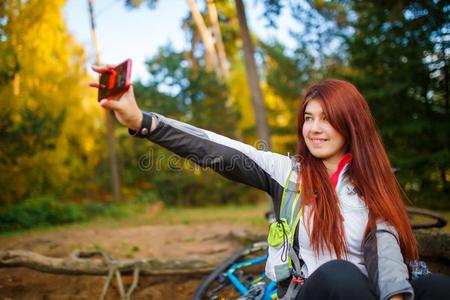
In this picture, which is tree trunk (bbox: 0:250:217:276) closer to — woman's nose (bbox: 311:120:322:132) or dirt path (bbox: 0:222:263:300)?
dirt path (bbox: 0:222:263:300)

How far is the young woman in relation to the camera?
5.14 ft

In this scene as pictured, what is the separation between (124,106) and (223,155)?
51 cm

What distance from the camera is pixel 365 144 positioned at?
1812mm

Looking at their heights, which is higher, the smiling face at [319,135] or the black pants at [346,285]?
the smiling face at [319,135]

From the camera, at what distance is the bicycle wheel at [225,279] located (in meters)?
3.56

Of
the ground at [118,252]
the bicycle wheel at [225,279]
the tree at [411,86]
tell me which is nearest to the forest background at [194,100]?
the tree at [411,86]

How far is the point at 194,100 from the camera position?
611 inches

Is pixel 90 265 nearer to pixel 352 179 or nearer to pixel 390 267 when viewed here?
pixel 352 179

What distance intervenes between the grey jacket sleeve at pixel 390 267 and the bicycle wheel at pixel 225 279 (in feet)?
7.40

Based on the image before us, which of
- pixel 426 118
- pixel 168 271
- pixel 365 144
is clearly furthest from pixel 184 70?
pixel 365 144

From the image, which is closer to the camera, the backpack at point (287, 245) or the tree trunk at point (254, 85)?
the backpack at point (287, 245)

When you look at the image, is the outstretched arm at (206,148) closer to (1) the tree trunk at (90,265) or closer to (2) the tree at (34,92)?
(1) the tree trunk at (90,265)

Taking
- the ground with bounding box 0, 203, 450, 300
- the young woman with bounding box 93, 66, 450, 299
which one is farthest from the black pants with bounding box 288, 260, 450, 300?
the ground with bounding box 0, 203, 450, 300

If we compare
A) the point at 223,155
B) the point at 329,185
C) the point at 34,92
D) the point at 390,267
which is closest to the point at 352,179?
the point at 329,185
